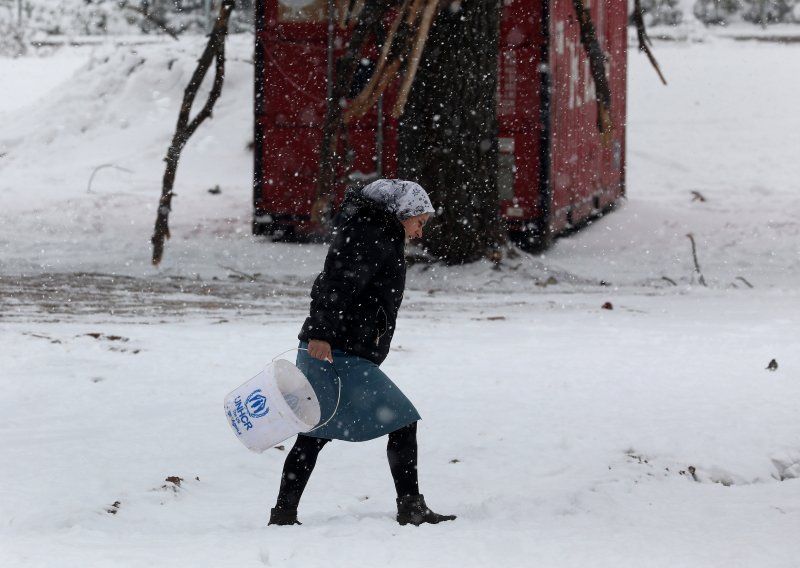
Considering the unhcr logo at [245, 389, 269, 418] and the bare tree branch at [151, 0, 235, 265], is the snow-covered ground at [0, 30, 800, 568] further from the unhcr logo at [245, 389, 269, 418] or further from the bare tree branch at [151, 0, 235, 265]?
the bare tree branch at [151, 0, 235, 265]

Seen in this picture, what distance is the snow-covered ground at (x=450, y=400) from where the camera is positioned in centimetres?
486

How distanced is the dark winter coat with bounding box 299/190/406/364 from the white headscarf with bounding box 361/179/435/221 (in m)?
0.03

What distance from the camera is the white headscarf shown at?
192 inches

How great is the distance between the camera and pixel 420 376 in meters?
7.81

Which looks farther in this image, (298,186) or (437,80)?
(298,186)

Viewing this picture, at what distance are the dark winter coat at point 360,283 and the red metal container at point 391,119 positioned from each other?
→ 985cm

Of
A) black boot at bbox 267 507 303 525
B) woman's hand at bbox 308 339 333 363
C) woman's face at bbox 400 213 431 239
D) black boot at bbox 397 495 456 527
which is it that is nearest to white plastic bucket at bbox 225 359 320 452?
woman's hand at bbox 308 339 333 363

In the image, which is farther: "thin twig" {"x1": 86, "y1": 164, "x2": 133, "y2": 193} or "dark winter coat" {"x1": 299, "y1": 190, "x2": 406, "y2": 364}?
"thin twig" {"x1": 86, "y1": 164, "x2": 133, "y2": 193}

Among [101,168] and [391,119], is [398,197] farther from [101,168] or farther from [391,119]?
[101,168]

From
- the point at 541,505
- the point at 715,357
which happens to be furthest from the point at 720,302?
the point at 541,505

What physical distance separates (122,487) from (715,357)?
426 cm

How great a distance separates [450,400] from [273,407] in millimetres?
2743

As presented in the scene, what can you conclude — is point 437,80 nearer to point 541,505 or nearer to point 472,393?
point 472,393

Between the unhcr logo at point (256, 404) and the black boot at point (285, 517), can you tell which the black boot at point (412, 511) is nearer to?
the black boot at point (285, 517)
